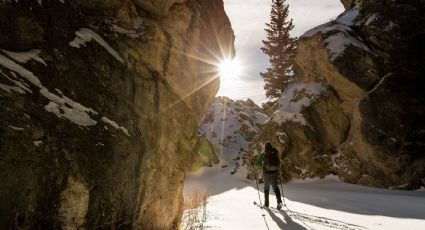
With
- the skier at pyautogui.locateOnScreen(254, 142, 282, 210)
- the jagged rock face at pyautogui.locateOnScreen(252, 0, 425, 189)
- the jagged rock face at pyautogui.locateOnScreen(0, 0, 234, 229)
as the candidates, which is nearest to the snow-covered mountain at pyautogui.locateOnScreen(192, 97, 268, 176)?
the jagged rock face at pyautogui.locateOnScreen(252, 0, 425, 189)

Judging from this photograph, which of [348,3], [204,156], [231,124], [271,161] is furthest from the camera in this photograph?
[231,124]

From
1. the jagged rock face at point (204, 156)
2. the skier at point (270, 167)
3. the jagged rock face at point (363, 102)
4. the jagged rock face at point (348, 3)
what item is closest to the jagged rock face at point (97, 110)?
the skier at point (270, 167)

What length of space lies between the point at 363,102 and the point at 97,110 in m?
16.4

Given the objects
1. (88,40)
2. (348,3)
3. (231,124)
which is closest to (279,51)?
(348,3)

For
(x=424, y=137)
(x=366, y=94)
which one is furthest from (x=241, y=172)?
(x=424, y=137)

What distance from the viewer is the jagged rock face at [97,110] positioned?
436 cm

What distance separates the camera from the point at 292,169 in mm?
21469

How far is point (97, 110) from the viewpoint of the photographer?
6.05 metres

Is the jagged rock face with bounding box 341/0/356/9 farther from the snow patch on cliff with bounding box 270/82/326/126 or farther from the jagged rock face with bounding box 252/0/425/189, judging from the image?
the snow patch on cliff with bounding box 270/82/326/126

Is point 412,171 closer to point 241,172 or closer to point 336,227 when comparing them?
point 336,227

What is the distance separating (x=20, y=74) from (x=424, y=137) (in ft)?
57.8

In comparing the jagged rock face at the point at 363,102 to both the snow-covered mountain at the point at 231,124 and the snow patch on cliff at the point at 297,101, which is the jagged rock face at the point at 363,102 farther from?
the snow-covered mountain at the point at 231,124

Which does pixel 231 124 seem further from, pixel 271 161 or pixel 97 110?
pixel 97 110

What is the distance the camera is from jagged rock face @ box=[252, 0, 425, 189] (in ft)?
54.0
